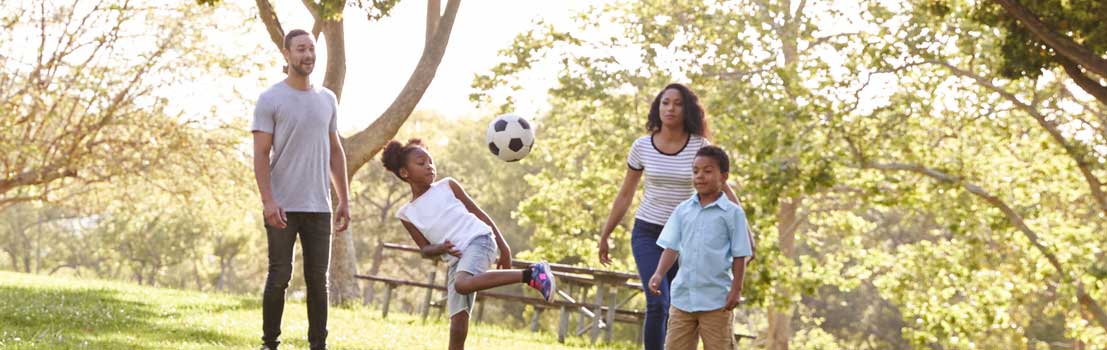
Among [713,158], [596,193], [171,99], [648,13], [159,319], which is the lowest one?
[159,319]

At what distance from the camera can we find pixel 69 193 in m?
29.3

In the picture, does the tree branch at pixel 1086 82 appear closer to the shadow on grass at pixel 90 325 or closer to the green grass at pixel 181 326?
the green grass at pixel 181 326

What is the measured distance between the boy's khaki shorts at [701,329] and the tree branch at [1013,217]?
13.9 meters

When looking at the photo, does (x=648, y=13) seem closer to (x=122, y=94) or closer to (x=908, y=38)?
(x=908, y=38)

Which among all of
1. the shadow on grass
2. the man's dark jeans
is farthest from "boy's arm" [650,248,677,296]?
the shadow on grass

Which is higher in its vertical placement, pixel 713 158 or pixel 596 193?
pixel 596 193

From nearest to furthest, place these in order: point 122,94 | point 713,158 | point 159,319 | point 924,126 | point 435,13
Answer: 1. point 713,158
2. point 159,319
3. point 435,13
4. point 924,126
5. point 122,94

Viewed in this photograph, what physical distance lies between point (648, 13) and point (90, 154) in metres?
11.2

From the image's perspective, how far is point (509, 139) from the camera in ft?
28.6

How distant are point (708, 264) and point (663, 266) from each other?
0.32 meters

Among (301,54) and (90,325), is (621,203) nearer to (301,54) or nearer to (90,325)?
(301,54)

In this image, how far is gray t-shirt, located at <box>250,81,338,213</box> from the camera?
6.61m

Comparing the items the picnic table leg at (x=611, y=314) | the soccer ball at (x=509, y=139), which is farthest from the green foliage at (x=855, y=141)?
the soccer ball at (x=509, y=139)

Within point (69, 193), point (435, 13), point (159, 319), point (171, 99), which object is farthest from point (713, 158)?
point (69, 193)
